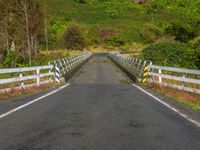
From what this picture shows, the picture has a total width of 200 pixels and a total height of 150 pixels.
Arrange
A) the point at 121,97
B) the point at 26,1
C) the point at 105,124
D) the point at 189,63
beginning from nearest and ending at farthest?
1. the point at 105,124
2. the point at 121,97
3. the point at 189,63
4. the point at 26,1

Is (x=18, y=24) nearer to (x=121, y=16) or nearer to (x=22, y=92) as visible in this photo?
(x=22, y=92)

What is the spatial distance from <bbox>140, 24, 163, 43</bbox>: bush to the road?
105456 millimetres

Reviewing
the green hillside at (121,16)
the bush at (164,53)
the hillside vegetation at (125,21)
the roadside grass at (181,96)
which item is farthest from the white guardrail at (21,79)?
the green hillside at (121,16)

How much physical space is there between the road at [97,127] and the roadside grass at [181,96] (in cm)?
125

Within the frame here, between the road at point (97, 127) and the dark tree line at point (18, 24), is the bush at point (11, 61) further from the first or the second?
the road at point (97, 127)

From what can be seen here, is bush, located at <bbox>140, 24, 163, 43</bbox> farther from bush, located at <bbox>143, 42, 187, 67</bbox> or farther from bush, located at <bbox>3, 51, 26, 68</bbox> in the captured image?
bush, located at <bbox>3, 51, 26, 68</bbox>

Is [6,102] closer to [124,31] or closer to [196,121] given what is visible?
[196,121]

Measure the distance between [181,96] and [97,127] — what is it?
838cm

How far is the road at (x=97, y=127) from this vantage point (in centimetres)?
841

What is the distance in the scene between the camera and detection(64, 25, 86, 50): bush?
322ft

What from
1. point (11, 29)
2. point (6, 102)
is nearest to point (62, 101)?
point (6, 102)

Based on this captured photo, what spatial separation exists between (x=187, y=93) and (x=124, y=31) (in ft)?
356

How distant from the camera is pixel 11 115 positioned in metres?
12.3

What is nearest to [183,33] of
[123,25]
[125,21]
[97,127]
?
[123,25]
